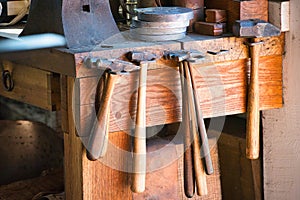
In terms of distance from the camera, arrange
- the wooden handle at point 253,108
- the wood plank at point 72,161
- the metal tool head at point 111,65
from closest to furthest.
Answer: the metal tool head at point 111,65, the wood plank at point 72,161, the wooden handle at point 253,108

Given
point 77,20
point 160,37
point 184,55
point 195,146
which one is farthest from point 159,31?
point 195,146

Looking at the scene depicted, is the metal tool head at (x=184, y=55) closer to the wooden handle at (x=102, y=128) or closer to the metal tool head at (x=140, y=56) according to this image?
the metal tool head at (x=140, y=56)

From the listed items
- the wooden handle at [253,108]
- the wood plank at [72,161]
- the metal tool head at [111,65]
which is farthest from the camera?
the wooden handle at [253,108]

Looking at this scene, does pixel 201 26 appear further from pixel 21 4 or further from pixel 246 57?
pixel 21 4

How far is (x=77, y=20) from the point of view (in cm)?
188

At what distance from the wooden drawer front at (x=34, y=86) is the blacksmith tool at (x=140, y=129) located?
250 millimetres

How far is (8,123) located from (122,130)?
0.89m

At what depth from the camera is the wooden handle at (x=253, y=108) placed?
1979 millimetres

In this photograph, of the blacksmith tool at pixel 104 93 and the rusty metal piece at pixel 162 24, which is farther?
the rusty metal piece at pixel 162 24

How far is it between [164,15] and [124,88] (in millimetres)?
231

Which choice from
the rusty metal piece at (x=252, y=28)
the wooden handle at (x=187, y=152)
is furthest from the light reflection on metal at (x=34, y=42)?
the rusty metal piece at (x=252, y=28)

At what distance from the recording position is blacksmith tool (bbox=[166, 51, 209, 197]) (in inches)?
73.4

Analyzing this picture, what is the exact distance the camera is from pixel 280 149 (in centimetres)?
220

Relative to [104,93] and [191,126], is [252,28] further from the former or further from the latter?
[104,93]
